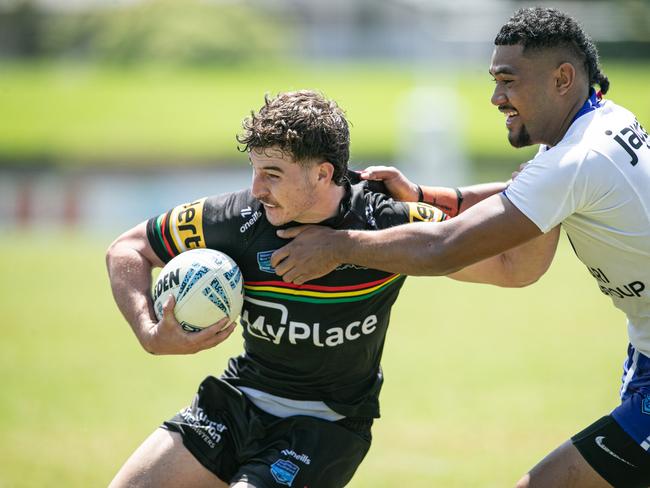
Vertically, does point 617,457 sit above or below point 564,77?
below

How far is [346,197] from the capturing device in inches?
193

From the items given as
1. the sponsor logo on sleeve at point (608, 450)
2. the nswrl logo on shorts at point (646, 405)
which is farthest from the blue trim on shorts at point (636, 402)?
the sponsor logo on sleeve at point (608, 450)

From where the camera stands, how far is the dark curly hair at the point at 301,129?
4.51 metres

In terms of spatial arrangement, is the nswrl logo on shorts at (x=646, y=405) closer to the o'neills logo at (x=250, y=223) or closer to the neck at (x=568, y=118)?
the neck at (x=568, y=118)

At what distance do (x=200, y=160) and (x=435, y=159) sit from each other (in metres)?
12.4

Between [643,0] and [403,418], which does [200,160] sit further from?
[403,418]

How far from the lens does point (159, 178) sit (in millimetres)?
34844

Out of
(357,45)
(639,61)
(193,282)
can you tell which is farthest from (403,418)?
(357,45)

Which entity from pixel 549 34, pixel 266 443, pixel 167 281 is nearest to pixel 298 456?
pixel 266 443

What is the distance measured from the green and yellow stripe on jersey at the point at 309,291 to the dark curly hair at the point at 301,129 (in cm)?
61

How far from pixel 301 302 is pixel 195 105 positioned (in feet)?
167

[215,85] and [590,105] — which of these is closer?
[590,105]

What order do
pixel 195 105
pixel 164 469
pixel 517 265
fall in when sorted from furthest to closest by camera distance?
pixel 195 105
pixel 517 265
pixel 164 469

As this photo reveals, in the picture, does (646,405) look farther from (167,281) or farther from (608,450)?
(167,281)
